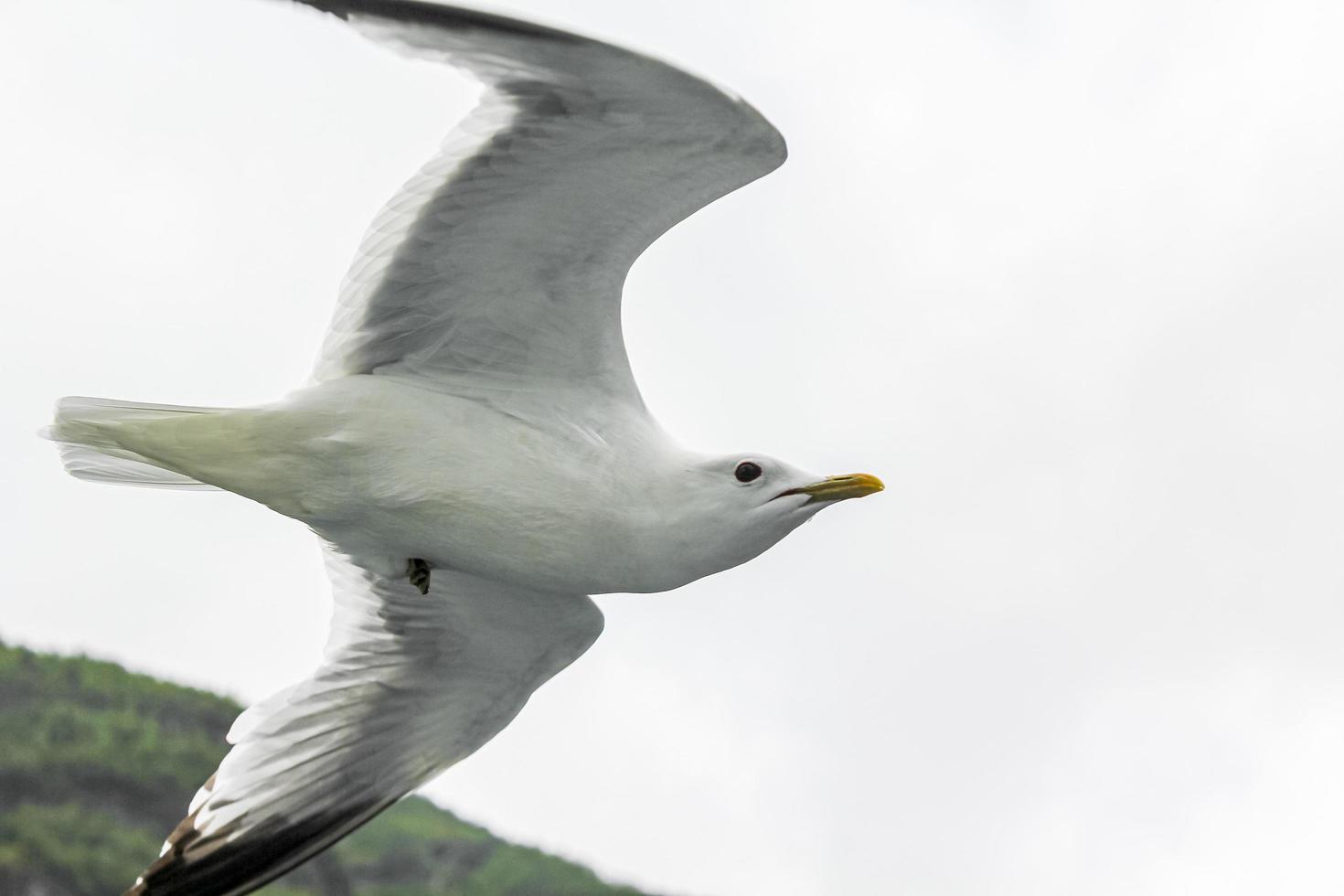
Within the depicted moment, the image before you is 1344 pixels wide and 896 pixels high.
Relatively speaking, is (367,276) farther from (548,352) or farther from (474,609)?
(474,609)

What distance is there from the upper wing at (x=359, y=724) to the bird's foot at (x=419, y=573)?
580 mm

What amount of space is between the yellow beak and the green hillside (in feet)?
31.0

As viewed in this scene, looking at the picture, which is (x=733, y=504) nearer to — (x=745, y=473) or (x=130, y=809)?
(x=745, y=473)

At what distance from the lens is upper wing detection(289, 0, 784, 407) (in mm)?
5191

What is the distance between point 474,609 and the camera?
7.19 meters

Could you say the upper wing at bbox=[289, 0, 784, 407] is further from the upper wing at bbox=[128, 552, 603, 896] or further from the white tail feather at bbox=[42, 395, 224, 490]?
the upper wing at bbox=[128, 552, 603, 896]

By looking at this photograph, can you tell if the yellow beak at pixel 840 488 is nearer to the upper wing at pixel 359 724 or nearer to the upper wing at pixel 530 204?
the upper wing at pixel 530 204

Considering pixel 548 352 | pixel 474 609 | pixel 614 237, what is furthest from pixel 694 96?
pixel 474 609

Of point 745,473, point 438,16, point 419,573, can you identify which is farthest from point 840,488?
point 438,16

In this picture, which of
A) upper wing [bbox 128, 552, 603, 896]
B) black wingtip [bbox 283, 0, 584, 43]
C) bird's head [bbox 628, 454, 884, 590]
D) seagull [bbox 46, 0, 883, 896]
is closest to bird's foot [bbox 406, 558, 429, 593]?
seagull [bbox 46, 0, 883, 896]

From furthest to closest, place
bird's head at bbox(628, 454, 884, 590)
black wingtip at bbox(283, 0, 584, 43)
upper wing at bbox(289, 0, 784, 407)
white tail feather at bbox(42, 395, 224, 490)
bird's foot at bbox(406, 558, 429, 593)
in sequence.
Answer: bird's foot at bbox(406, 558, 429, 593) → white tail feather at bbox(42, 395, 224, 490) → bird's head at bbox(628, 454, 884, 590) → upper wing at bbox(289, 0, 784, 407) → black wingtip at bbox(283, 0, 584, 43)

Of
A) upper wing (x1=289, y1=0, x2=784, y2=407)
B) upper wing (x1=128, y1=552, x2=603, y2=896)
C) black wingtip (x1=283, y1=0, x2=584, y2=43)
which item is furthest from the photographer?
upper wing (x1=128, y1=552, x2=603, y2=896)

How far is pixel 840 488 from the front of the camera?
5.98 meters

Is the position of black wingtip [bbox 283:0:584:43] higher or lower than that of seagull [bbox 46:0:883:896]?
higher
